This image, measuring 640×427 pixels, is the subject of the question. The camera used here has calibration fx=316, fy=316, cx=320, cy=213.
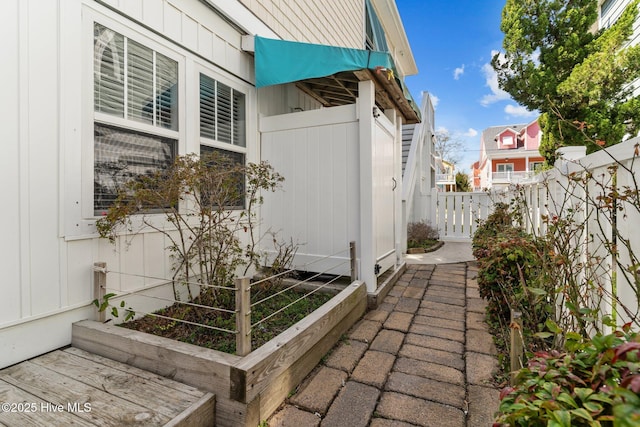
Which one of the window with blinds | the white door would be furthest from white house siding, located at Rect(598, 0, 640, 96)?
the window with blinds

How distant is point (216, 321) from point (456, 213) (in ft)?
24.2

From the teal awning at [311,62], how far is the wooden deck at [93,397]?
9.33 ft

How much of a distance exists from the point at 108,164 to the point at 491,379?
3.09 m

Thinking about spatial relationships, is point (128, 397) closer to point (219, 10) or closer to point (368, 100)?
point (368, 100)

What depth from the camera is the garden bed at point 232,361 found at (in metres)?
1.59

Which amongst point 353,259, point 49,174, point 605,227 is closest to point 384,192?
point 353,259

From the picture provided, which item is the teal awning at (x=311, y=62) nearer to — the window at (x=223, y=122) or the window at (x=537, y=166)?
the window at (x=223, y=122)

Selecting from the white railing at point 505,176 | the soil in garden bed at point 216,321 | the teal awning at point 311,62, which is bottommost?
the soil in garden bed at point 216,321

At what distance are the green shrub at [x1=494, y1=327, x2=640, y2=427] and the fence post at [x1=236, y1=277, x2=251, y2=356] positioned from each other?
1.28 metres

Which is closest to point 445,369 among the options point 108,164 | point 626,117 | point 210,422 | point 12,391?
point 210,422

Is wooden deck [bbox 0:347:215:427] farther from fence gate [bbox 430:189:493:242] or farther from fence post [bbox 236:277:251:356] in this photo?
fence gate [bbox 430:189:493:242]

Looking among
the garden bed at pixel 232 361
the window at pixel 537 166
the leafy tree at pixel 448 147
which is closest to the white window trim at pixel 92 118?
the garden bed at pixel 232 361

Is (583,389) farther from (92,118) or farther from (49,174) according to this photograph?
(92,118)

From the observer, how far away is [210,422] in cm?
160
